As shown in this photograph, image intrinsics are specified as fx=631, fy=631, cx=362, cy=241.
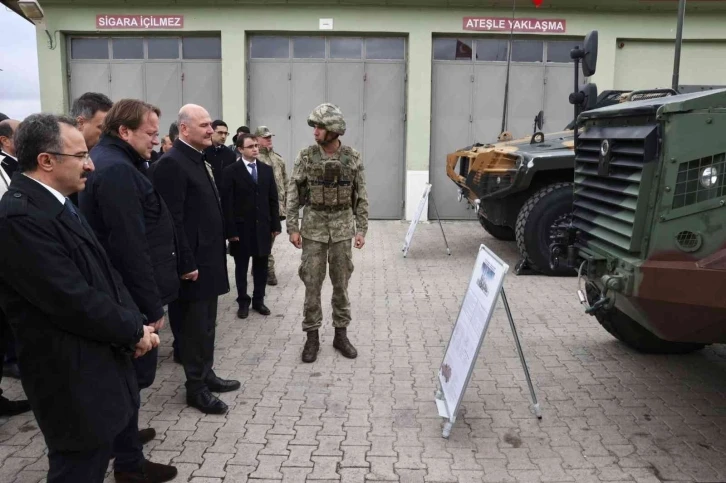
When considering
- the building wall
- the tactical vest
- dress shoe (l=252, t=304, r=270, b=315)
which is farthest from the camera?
the building wall

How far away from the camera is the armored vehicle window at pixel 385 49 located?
11914 millimetres

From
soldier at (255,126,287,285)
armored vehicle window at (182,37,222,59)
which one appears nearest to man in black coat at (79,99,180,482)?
soldier at (255,126,287,285)

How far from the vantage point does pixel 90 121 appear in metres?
3.69

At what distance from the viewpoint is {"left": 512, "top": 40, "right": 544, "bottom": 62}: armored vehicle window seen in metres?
12.0

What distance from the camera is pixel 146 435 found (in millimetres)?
3480

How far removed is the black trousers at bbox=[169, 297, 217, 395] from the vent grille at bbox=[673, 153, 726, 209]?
8.86ft

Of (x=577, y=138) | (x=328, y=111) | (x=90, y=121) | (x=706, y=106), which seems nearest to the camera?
(x=706, y=106)

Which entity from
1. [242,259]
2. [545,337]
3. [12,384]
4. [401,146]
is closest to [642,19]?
[401,146]

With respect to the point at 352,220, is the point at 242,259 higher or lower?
lower

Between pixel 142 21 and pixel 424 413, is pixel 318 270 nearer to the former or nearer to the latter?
pixel 424 413

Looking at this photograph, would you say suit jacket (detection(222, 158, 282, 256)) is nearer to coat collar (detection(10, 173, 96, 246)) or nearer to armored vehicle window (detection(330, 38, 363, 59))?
coat collar (detection(10, 173, 96, 246))

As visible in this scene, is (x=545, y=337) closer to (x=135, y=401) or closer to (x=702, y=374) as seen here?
(x=702, y=374)

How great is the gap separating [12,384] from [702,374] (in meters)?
4.84

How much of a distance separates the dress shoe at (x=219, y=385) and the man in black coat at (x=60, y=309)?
1905 mm
